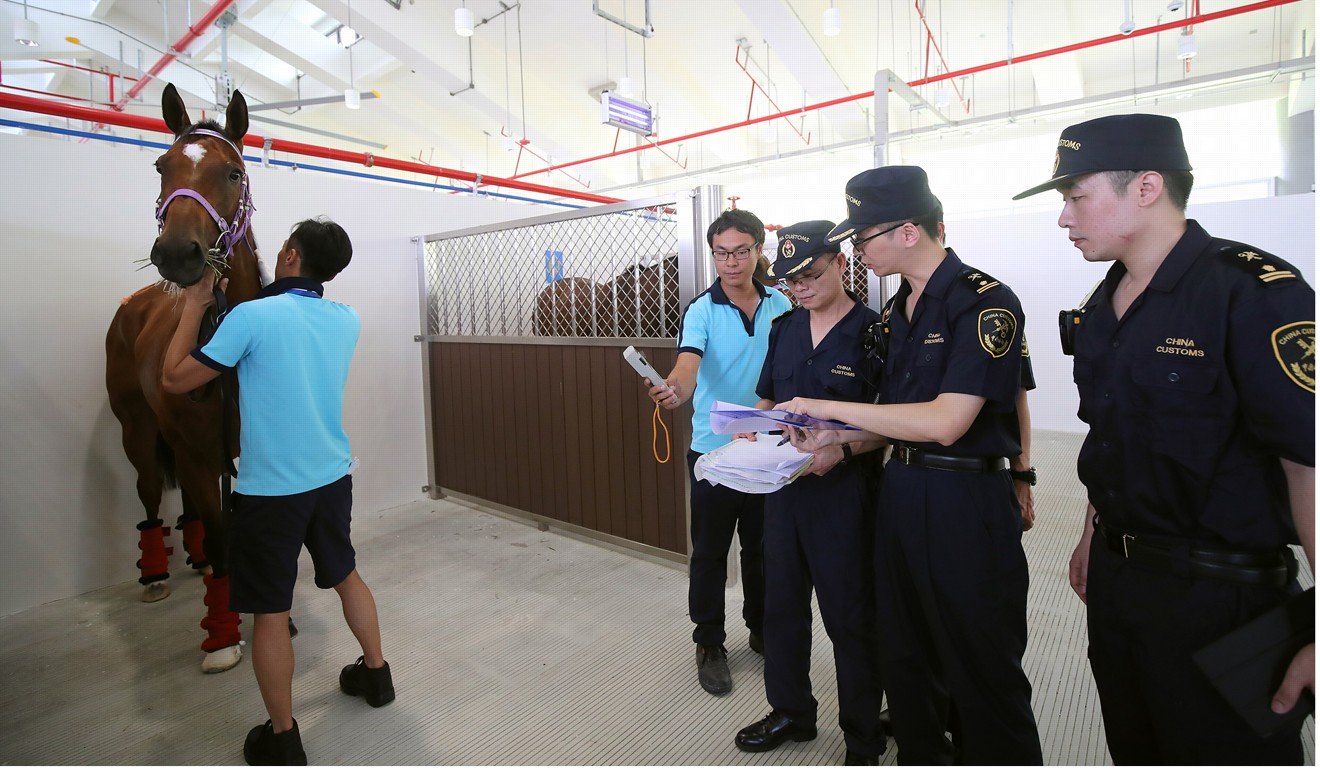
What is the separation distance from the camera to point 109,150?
2.96 m

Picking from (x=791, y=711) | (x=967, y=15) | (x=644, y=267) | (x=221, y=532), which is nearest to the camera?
(x=791, y=711)

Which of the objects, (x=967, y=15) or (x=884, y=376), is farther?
(x=967, y=15)

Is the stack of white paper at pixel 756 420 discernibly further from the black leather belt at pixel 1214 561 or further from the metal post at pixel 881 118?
the metal post at pixel 881 118

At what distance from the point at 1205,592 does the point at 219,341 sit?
2.02 metres

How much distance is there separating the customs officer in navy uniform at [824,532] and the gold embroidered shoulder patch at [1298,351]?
0.78 metres

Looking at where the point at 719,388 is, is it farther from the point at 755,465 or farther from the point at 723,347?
the point at 755,465

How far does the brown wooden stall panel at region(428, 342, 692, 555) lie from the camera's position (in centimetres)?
316

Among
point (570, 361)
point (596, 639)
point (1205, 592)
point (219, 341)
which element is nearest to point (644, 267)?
point (570, 361)

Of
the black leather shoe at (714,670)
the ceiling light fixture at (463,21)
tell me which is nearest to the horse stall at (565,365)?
the black leather shoe at (714,670)

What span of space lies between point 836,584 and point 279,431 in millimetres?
1467

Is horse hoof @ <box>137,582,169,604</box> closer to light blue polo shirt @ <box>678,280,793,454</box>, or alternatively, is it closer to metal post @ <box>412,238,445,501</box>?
metal post @ <box>412,238,445,501</box>

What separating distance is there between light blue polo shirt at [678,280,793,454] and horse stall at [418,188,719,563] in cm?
64

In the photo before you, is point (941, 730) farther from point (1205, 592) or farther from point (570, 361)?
point (570, 361)

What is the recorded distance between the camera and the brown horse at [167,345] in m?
1.80
